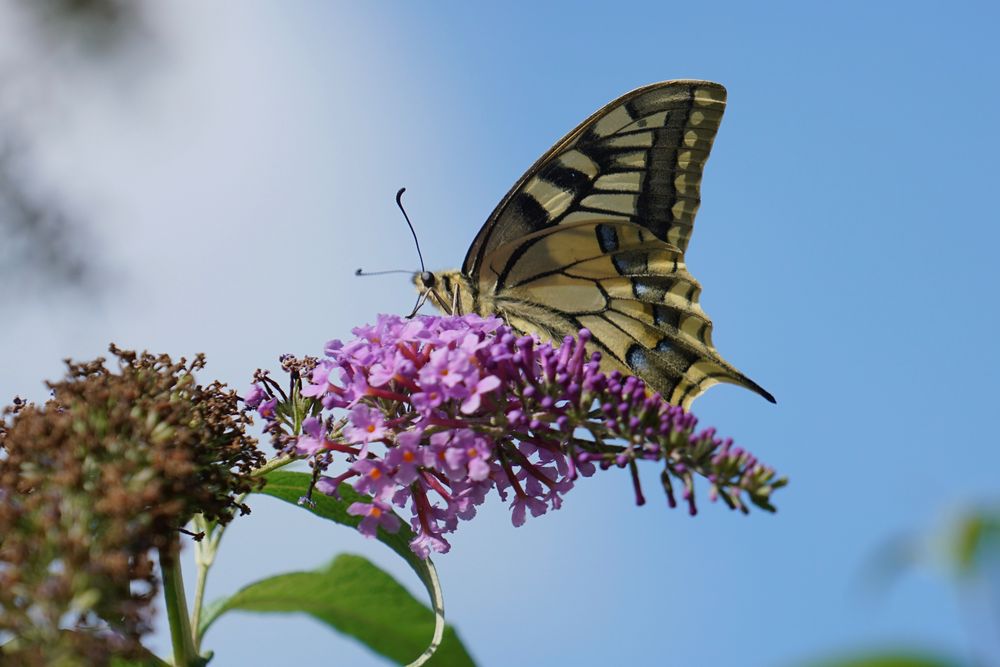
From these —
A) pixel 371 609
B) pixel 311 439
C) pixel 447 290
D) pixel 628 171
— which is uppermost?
pixel 628 171

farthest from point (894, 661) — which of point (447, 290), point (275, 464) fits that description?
point (447, 290)

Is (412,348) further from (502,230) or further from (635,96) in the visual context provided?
(635,96)

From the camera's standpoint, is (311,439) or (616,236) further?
(616,236)

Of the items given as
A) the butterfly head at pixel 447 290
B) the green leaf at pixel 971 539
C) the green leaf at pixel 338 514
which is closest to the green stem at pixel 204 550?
the green leaf at pixel 338 514

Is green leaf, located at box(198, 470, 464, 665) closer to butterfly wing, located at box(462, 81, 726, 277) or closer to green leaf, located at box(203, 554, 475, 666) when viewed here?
green leaf, located at box(203, 554, 475, 666)

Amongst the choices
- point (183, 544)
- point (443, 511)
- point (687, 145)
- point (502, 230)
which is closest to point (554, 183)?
point (502, 230)

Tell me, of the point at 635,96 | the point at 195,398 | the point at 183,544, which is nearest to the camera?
the point at 183,544

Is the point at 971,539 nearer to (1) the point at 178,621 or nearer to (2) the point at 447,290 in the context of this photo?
(1) the point at 178,621

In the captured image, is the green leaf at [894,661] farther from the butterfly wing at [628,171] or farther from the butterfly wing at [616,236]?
the butterfly wing at [628,171]
